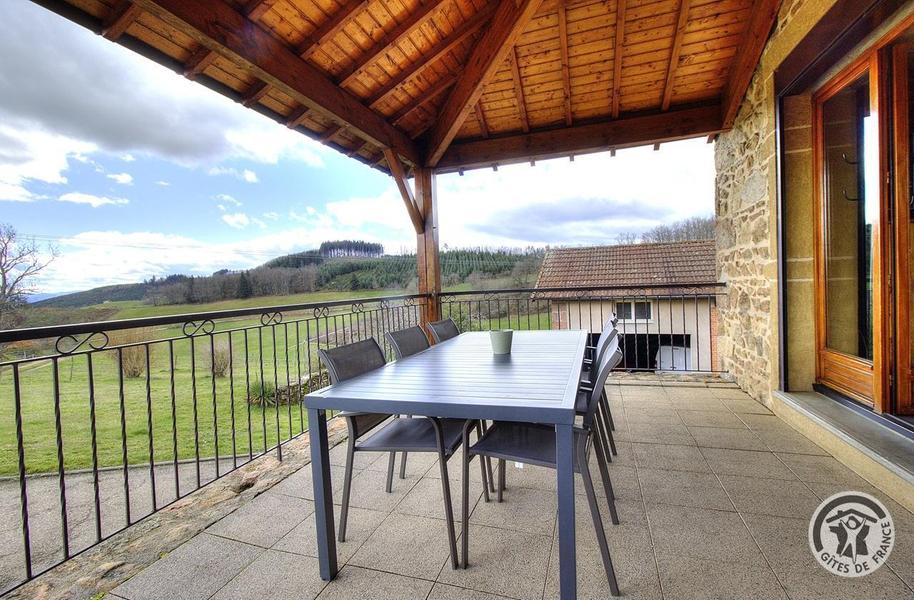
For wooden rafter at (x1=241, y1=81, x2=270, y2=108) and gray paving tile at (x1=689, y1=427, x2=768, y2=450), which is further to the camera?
wooden rafter at (x1=241, y1=81, x2=270, y2=108)

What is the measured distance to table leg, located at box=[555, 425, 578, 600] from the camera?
1.14 metres

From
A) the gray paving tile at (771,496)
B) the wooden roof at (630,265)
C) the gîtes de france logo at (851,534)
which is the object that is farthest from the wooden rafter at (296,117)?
the wooden roof at (630,265)

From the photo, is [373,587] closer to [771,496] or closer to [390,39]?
[771,496]

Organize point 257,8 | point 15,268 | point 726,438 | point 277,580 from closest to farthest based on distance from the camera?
point 277,580 < point 257,8 < point 726,438 < point 15,268

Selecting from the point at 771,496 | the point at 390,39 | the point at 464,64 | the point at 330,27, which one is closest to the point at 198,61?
the point at 330,27

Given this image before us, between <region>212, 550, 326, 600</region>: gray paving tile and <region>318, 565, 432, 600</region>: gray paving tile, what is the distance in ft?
0.20

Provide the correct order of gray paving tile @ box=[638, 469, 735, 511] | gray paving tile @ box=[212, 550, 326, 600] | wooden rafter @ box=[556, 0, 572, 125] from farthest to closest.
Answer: wooden rafter @ box=[556, 0, 572, 125] < gray paving tile @ box=[638, 469, 735, 511] < gray paving tile @ box=[212, 550, 326, 600]

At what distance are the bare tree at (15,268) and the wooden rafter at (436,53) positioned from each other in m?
8.00

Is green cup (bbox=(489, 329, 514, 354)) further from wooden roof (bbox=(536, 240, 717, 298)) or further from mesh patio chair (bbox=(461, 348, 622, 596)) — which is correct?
wooden roof (bbox=(536, 240, 717, 298))

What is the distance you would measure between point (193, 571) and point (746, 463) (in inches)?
111

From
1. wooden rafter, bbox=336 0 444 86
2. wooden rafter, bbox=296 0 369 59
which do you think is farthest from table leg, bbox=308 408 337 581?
wooden rafter, bbox=336 0 444 86

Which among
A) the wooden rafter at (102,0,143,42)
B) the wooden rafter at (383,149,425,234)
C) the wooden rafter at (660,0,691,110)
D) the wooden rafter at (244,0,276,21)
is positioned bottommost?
the wooden rafter at (383,149,425,234)

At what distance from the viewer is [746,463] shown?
2.18 meters

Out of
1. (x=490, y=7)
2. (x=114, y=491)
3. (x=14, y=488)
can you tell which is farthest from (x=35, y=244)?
(x=490, y=7)
